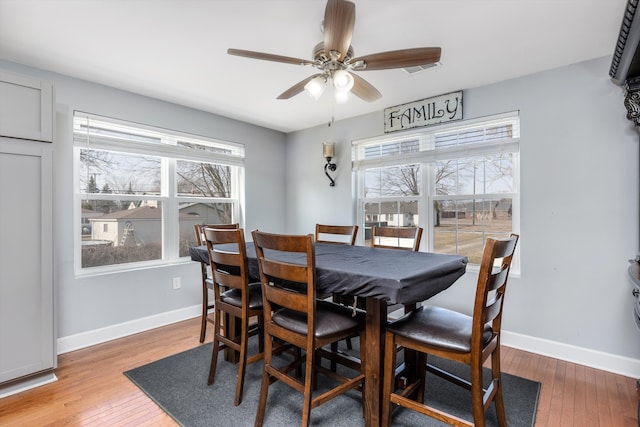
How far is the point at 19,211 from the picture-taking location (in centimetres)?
207

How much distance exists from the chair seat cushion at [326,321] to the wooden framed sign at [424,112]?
2.21 m

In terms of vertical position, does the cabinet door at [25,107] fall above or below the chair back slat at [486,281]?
above

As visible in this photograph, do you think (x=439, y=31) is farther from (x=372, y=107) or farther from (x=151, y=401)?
(x=151, y=401)

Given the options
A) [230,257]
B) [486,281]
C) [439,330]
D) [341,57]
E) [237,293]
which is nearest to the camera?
[486,281]

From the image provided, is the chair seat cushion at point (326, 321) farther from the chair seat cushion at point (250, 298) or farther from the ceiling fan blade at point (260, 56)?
the ceiling fan blade at point (260, 56)

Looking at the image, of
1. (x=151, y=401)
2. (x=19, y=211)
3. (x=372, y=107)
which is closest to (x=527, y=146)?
(x=372, y=107)

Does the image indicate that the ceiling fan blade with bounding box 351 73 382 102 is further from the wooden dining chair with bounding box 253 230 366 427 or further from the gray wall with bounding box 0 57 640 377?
the gray wall with bounding box 0 57 640 377

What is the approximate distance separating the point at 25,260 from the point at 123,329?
3.85 feet

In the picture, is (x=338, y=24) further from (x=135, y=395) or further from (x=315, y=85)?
(x=135, y=395)

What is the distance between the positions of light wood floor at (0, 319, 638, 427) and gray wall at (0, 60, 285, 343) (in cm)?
35

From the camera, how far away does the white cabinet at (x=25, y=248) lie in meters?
2.02

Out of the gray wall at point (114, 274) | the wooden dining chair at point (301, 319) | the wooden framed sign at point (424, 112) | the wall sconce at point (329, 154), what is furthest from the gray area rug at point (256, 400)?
the wall sconce at point (329, 154)

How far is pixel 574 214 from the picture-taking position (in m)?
2.46

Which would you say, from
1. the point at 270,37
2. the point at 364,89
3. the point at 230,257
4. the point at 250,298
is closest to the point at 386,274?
the point at 230,257
